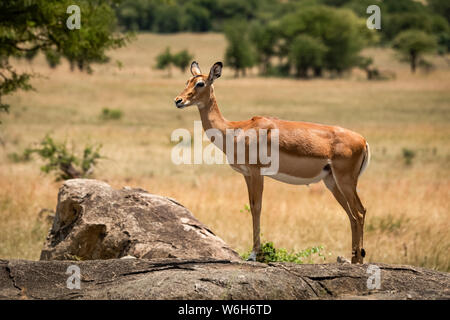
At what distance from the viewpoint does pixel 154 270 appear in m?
7.41

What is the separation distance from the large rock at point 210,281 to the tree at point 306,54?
90.8m

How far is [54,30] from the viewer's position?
15758mm

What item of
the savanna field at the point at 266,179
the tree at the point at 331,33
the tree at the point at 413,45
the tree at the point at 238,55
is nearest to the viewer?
the savanna field at the point at 266,179

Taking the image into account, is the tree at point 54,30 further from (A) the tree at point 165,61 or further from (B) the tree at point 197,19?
(B) the tree at point 197,19

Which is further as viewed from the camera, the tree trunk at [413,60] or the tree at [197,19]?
the tree at [197,19]

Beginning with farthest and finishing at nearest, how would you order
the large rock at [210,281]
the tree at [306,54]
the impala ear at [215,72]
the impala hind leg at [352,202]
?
1. the tree at [306,54]
2. the impala hind leg at [352,202]
3. the impala ear at [215,72]
4. the large rock at [210,281]

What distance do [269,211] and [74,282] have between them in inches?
381

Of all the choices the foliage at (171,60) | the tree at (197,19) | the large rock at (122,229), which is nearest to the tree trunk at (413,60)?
the foliage at (171,60)

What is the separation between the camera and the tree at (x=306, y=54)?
9681 cm

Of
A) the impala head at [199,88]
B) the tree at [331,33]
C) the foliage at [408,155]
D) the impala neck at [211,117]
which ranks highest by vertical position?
the tree at [331,33]

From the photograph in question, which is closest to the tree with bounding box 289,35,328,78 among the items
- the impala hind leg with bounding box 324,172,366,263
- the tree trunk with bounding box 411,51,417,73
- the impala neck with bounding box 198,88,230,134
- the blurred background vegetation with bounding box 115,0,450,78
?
the blurred background vegetation with bounding box 115,0,450,78

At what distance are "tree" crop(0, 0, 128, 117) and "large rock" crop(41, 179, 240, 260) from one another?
20.1 ft
